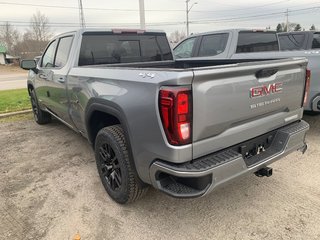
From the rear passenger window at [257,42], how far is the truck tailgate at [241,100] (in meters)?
3.70

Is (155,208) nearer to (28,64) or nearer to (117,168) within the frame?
(117,168)

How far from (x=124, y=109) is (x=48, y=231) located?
1378 millimetres

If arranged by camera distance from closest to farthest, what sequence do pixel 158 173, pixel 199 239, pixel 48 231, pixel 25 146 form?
pixel 158 173, pixel 199 239, pixel 48 231, pixel 25 146

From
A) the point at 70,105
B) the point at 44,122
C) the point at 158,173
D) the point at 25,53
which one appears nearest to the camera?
the point at 158,173

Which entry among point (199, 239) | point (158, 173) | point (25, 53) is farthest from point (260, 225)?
point (25, 53)

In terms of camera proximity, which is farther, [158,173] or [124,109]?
[124,109]

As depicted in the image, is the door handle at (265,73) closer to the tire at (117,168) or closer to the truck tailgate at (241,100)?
the truck tailgate at (241,100)

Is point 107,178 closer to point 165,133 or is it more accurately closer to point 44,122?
point 165,133

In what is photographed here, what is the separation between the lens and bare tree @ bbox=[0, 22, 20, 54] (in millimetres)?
60469

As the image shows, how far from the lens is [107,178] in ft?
11.1

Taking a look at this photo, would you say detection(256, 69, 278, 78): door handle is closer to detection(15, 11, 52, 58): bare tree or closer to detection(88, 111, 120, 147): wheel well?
detection(88, 111, 120, 147): wheel well

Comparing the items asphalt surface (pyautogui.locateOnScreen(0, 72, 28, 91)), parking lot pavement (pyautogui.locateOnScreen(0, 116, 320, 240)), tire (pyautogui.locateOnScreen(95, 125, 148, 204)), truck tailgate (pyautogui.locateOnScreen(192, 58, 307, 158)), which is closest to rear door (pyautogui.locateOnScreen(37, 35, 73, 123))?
parking lot pavement (pyautogui.locateOnScreen(0, 116, 320, 240))

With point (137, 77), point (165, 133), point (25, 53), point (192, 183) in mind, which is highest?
point (137, 77)

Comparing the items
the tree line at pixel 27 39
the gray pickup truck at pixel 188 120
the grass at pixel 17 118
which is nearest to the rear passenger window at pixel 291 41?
the gray pickup truck at pixel 188 120
